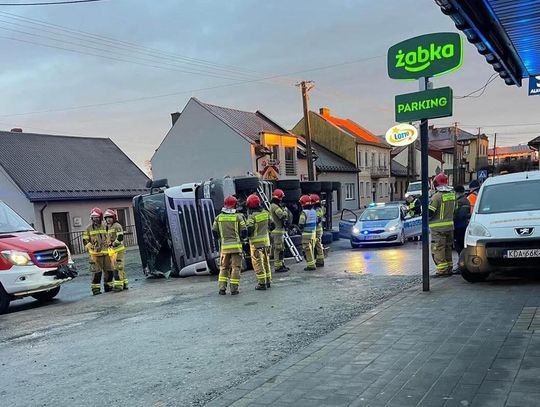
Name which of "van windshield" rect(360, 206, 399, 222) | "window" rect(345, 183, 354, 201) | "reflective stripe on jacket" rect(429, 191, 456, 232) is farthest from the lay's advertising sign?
"window" rect(345, 183, 354, 201)

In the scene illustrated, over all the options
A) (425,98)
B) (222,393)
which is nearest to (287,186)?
(425,98)

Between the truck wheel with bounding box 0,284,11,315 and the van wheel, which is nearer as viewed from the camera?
the van wheel

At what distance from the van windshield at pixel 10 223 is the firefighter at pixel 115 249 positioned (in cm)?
164

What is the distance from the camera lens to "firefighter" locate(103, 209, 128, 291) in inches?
440

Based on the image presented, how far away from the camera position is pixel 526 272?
8.66 metres

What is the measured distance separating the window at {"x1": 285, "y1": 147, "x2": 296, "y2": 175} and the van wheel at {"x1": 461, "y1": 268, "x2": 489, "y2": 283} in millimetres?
33918

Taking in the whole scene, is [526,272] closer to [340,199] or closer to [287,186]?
[287,186]

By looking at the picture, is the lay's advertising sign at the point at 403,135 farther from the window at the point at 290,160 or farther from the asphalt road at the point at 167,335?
the window at the point at 290,160

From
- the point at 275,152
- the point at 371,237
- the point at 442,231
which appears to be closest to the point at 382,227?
the point at 371,237

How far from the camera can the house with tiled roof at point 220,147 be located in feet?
128

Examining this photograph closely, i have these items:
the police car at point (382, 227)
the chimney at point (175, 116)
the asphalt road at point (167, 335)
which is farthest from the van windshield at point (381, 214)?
the chimney at point (175, 116)

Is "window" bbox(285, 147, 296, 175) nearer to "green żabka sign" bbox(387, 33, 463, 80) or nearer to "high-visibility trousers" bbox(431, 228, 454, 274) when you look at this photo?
"high-visibility trousers" bbox(431, 228, 454, 274)

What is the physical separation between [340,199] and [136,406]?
147 ft

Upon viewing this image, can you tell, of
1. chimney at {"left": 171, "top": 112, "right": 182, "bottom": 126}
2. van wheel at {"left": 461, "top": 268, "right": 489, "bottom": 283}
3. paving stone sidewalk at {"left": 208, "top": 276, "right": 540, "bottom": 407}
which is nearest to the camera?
paving stone sidewalk at {"left": 208, "top": 276, "right": 540, "bottom": 407}
